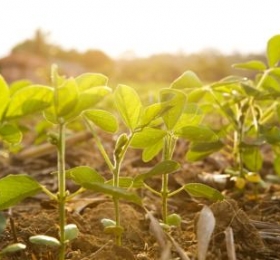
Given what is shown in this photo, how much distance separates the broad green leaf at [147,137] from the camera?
50.1 inches

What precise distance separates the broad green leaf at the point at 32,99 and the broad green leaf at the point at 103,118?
0.20 meters

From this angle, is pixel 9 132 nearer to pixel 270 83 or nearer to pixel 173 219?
pixel 173 219

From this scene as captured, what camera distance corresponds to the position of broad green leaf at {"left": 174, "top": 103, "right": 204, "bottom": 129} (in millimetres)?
1314

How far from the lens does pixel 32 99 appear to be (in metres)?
0.99

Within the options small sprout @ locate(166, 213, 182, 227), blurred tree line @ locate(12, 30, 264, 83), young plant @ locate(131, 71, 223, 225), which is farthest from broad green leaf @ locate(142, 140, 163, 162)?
blurred tree line @ locate(12, 30, 264, 83)

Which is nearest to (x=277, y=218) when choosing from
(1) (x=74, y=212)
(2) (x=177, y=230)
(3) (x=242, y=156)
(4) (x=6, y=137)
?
(3) (x=242, y=156)

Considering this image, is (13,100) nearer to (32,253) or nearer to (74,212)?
(32,253)

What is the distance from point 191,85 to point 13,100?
2.10 feet

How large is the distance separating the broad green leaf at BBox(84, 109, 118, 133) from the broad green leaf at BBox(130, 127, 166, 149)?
9cm

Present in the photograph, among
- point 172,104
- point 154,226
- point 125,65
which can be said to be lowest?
point 125,65

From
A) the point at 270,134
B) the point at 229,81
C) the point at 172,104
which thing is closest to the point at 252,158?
the point at 270,134

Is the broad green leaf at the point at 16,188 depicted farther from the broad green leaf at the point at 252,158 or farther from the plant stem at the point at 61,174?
the broad green leaf at the point at 252,158

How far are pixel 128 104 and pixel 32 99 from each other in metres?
0.25

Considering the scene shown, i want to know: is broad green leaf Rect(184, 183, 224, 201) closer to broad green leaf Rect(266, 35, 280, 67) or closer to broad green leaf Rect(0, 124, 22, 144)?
broad green leaf Rect(0, 124, 22, 144)
